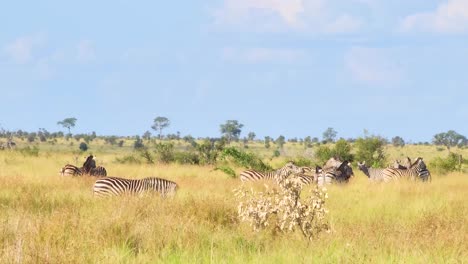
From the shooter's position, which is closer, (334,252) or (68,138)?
(334,252)

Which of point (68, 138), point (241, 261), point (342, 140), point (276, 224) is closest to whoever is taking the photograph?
point (241, 261)

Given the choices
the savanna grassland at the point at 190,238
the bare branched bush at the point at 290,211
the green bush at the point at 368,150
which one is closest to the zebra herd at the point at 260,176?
the savanna grassland at the point at 190,238

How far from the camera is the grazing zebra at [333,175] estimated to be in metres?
21.3

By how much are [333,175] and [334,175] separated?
0.06 meters

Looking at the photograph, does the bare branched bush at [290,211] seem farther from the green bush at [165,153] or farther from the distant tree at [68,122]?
the distant tree at [68,122]

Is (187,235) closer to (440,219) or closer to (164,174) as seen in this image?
(440,219)

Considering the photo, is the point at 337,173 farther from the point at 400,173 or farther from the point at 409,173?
the point at 409,173

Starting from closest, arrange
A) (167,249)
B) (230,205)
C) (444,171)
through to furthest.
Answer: (167,249)
(230,205)
(444,171)

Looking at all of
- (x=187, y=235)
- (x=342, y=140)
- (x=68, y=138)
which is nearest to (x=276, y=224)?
(x=187, y=235)

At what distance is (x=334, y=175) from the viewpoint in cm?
2166

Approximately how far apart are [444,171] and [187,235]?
28.0 meters

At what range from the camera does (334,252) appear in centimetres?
748

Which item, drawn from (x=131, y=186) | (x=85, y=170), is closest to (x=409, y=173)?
(x=85, y=170)

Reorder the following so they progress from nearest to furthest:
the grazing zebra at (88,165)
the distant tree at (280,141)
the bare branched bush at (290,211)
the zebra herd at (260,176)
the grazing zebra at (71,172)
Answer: the bare branched bush at (290,211)
the zebra herd at (260,176)
the grazing zebra at (71,172)
the grazing zebra at (88,165)
the distant tree at (280,141)
